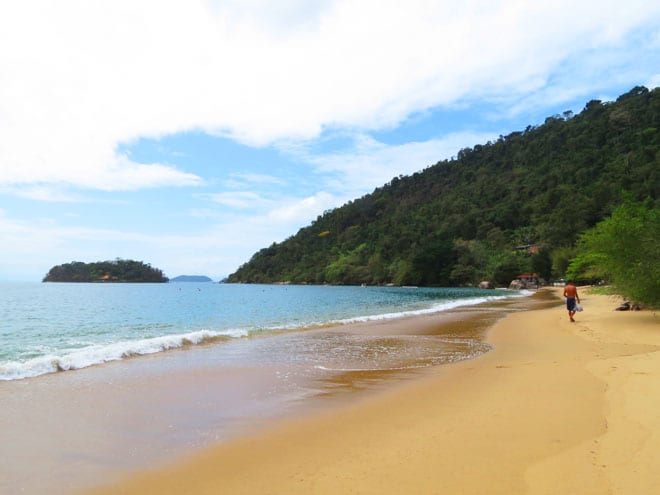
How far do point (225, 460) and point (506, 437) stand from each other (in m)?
3.60

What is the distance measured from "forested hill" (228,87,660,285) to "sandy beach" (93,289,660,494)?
73.9m

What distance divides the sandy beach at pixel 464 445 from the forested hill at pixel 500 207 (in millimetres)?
73950

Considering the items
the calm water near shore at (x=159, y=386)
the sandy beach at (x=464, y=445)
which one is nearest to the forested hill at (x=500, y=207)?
the calm water near shore at (x=159, y=386)

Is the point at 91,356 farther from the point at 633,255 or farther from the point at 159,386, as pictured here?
the point at 633,255

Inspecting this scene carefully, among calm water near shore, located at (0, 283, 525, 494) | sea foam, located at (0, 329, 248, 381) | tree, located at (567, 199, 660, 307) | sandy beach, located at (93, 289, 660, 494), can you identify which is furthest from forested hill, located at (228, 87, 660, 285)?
sandy beach, located at (93, 289, 660, 494)

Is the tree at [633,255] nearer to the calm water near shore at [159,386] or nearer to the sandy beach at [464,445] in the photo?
the calm water near shore at [159,386]

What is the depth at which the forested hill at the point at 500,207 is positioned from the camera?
90625mm

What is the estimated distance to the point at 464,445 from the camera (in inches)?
213

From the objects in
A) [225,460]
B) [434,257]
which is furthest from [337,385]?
[434,257]

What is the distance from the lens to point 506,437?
562 cm

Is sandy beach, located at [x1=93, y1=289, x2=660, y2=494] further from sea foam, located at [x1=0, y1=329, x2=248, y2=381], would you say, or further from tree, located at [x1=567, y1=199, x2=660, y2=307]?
sea foam, located at [x1=0, y1=329, x2=248, y2=381]

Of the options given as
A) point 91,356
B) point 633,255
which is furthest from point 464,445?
point 633,255

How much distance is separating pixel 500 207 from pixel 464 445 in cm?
12738

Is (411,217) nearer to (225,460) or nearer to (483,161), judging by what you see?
(483,161)
